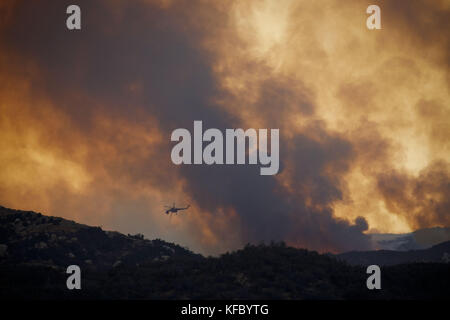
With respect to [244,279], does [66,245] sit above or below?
above

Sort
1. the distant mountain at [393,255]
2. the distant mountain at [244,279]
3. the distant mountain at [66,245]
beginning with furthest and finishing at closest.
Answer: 1. the distant mountain at [393,255]
2. the distant mountain at [66,245]
3. the distant mountain at [244,279]

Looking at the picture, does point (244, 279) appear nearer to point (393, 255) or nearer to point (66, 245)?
point (66, 245)

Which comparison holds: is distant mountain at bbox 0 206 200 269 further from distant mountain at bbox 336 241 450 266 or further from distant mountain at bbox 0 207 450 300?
distant mountain at bbox 336 241 450 266

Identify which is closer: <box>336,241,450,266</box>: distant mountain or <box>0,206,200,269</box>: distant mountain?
<box>0,206,200,269</box>: distant mountain

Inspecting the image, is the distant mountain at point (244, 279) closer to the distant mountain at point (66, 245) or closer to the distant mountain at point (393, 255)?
the distant mountain at point (66, 245)

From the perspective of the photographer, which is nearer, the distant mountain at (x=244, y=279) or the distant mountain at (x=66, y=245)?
the distant mountain at (x=244, y=279)

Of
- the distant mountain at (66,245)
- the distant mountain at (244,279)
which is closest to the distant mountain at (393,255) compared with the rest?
the distant mountain at (66,245)

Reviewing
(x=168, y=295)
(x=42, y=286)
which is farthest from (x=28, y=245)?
(x=168, y=295)

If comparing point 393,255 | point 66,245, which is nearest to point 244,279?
point 66,245

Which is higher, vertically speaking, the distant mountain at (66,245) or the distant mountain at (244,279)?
the distant mountain at (66,245)

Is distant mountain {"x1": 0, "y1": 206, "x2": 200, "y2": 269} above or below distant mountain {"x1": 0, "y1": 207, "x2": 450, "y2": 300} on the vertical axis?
above

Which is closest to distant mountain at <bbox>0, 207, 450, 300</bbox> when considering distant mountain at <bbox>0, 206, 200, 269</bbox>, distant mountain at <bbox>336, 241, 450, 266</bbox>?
distant mountain at <bbox>0, 206, 200, 269</bbox>
